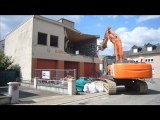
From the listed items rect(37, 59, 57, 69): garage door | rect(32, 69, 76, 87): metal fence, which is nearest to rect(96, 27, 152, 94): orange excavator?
rect(32, 69, 76, 87): metal fence

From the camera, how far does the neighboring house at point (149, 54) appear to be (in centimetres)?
4600

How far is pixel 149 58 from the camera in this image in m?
48.4

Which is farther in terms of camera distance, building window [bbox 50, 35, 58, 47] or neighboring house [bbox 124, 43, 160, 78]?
neighboring house [bbox 124, 43, 160, 78]

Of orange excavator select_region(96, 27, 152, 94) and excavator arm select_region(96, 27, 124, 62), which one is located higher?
excavator arm select_region(96, 27, 124, 62)

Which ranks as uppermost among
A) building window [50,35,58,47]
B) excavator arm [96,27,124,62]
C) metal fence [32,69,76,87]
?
building window [50,35,58,47]

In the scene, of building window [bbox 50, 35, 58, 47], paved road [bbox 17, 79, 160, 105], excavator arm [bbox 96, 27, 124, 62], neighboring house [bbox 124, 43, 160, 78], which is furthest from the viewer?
neighboring house [bbox 124, 43, 160, 78]

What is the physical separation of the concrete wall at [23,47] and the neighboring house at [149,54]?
96.3 feet

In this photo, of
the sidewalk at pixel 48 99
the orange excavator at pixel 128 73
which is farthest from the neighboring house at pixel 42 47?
the orange excavator at pixel 128 73

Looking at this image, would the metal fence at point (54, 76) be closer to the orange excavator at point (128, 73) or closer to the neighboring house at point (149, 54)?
the orange excavator at point (128, 73)

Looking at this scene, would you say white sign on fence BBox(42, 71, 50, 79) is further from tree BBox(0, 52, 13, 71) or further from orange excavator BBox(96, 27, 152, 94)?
tree BBox(0, 52, 13, 71)

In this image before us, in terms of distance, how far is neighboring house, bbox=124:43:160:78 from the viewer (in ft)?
151

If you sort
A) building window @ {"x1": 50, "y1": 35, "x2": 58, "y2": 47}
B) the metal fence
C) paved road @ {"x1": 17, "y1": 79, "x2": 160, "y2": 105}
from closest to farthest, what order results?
paved road @ {"x1": 17, "y1": 79, "x2": 160, "y2": 105}
the metal fence
building window @ {"x1": 50, "y1": 35, "x2": 58, "y2": 47}
